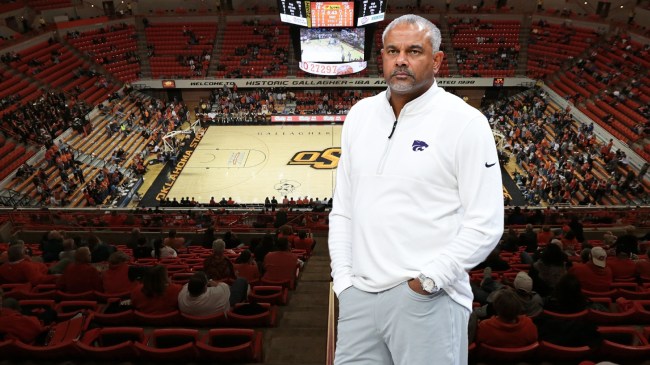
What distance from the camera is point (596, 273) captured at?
5.71m

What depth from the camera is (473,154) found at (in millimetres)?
1698

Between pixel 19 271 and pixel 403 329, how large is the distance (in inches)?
258

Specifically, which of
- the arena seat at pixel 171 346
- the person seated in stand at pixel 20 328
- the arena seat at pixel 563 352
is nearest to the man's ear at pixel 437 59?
the arena seat at pixel 563 352

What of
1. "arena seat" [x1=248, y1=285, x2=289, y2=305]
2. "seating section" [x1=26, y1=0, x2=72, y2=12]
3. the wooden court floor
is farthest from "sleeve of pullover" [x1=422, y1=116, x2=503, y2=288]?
"seating section" [x1=26, y1=0, x2=72, y2=12]

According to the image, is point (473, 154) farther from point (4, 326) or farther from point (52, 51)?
point (52, 51)

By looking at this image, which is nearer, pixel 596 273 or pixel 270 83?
pixel 596 273

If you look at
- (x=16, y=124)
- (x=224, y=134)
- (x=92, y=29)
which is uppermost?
(x=92, y=29)

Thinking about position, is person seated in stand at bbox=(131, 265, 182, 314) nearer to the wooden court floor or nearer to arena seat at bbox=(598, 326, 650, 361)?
arena seat at bbox=(598, 326, 650, 361)

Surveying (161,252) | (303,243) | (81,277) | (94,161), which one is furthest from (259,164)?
→ (81,277)

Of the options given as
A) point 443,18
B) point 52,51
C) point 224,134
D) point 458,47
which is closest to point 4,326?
point 224,134

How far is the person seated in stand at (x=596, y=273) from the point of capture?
5676 mm

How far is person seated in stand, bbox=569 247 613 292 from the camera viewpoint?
568 cm

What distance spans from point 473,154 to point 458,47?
107 feet

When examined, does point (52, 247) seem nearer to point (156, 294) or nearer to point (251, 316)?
point (156, 294)
